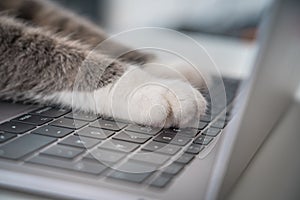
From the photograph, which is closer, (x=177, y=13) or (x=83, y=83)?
(x=83, y=83)

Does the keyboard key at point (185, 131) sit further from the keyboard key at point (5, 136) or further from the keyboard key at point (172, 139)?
the keyboard key at point (5, 136)

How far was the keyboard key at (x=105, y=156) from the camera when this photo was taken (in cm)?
43

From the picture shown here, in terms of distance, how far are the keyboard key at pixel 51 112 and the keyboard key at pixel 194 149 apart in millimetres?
165

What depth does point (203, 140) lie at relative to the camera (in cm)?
49

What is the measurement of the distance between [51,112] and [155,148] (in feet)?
0.52

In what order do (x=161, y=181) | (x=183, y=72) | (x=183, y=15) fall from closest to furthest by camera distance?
1. (x=161, y=181)
2. (x=183, y=72)
3. (x=183, y=15)

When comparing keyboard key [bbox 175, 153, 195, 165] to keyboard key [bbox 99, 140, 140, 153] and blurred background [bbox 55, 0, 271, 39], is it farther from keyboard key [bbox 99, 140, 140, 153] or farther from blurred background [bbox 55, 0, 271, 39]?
blurred background [bbox 55, 0, 271, 39]

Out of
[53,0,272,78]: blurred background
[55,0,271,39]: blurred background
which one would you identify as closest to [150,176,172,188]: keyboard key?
[53,0,272,78]: blurred background

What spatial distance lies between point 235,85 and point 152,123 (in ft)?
0.92

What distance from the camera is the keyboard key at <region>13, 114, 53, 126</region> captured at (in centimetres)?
52

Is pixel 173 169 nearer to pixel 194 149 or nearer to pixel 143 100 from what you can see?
pixel 194 149

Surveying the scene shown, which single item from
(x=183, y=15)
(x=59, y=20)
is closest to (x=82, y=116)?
(x=59, y=20)

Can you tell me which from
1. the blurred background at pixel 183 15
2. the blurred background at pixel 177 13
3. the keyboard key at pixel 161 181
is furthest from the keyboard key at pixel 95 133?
the blurred background at pixel 177 13

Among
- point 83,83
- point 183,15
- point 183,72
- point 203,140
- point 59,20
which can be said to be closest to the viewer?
point 203,140
